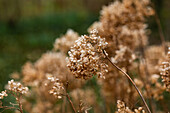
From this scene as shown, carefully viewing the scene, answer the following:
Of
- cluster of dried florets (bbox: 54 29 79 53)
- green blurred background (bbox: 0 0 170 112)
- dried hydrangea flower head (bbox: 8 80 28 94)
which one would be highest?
green blurred background (bbox: 0 0 170 112)

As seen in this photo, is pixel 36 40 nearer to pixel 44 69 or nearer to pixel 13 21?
pixel 13 21

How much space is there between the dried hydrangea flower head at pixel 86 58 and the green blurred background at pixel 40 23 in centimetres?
705

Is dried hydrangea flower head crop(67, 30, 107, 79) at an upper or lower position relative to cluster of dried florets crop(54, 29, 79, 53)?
lower

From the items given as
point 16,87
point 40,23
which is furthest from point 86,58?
point 40,23

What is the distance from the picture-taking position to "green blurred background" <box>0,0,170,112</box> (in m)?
9.49

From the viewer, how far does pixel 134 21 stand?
235cm

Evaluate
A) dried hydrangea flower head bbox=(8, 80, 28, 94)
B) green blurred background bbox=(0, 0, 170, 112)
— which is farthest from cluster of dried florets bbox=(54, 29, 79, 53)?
green blurred background bbox=(0, 0, 170, 112)

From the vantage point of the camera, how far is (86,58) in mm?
1201

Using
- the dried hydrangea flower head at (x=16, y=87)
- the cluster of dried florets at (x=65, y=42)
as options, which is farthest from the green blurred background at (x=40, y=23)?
the dried hydrangea flower head at (x=16, y=87)

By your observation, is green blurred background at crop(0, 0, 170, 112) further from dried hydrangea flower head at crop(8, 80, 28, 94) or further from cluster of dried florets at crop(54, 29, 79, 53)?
dried hydrangea flower head at crop(8, 80, 28, 94)

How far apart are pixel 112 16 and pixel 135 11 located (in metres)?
0.28

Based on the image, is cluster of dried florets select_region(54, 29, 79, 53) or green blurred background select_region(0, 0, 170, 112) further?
green blurred background select_region(0, 0, 170, 112)

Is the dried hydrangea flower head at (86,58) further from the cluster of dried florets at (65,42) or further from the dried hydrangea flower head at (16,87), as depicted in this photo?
the cluster of dried florets at (65,42)

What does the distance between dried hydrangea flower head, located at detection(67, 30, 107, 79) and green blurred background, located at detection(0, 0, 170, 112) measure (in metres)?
7.05
